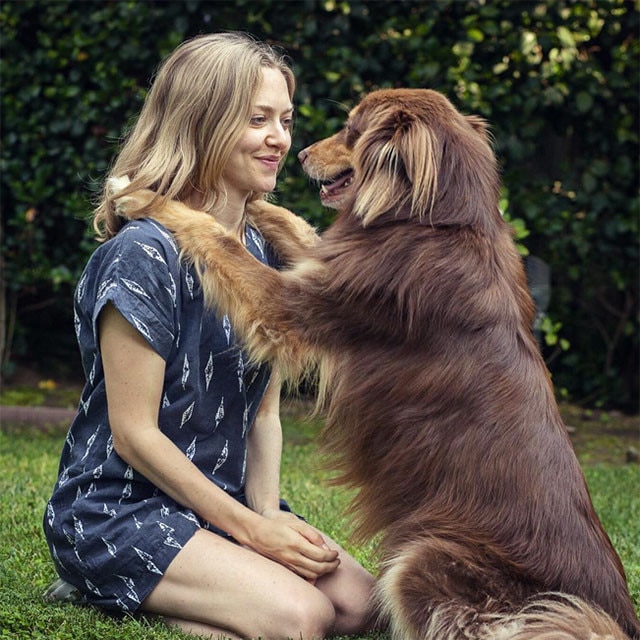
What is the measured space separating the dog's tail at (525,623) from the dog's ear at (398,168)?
1.14 meters

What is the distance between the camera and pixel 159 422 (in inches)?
122

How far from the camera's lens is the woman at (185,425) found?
2.96 m

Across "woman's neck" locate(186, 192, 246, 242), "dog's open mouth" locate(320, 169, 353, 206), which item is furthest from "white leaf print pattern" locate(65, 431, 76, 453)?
"dog's open mouth" locate(320, 169, 353, 206)

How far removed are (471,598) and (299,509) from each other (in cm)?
186

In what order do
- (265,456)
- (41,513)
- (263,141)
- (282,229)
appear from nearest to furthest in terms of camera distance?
(263,141)
(265,456)
(282,229)
(41,513)

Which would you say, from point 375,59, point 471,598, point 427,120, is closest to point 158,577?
point 471,598

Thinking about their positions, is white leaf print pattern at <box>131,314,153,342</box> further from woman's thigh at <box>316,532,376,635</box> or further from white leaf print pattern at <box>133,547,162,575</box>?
woman's thigh at <box>316,532,376,635</box>

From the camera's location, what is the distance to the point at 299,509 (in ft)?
15.1

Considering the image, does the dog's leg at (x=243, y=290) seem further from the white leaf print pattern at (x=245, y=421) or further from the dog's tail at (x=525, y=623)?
the dog's tail at (x=525, y=623)

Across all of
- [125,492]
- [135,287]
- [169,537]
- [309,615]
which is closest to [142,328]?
[135,287]

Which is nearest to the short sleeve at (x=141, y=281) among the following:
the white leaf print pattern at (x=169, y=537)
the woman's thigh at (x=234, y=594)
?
the white leaf print pattern at (x=169, y=537)

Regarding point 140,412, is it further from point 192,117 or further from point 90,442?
point 192,117

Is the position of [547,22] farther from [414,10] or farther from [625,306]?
[625,306]

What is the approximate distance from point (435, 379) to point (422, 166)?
2.09ft
